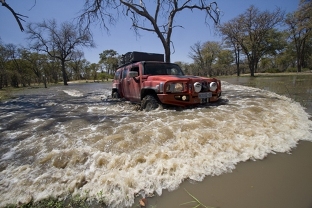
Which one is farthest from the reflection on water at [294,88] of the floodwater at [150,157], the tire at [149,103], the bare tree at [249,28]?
the bare tree at [249,28]

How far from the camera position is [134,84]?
5715 mm

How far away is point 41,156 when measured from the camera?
236 cm

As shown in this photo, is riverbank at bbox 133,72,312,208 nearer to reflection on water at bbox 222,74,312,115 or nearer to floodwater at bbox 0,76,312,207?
floodwater at bbox 0,76,312,207

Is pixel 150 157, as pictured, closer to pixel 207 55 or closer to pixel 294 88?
pixel 294 88

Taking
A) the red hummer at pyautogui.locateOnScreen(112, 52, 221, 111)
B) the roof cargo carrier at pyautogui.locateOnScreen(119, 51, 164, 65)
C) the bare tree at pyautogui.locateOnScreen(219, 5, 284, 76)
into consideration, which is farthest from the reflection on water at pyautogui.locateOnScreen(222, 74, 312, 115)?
the bare tree at pyautogui.locateOnScreen(219, 5, 284, 76)

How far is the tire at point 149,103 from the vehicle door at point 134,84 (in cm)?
66

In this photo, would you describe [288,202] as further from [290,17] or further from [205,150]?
[290,17]

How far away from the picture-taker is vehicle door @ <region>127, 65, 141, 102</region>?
5.16 metres

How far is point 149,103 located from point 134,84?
137 centimetres

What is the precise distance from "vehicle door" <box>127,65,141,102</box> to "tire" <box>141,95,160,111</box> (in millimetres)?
663

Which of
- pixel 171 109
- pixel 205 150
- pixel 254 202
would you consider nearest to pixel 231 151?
pixel 205 150

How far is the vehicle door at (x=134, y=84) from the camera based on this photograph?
16.9ft

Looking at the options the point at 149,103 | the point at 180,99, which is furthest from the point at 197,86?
the point at 149,103

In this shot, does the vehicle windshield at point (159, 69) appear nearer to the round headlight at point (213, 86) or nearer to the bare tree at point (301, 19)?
the round headlight at point (213, 86)
